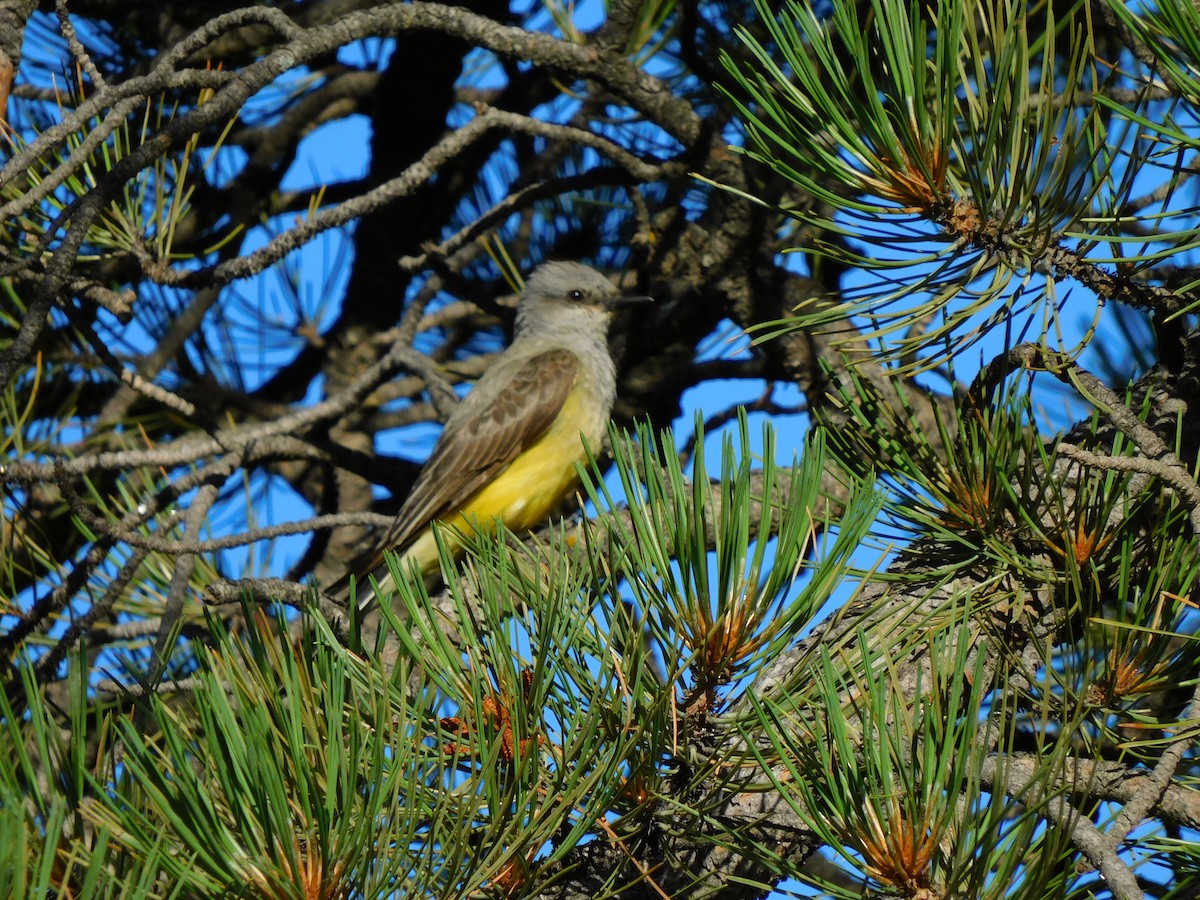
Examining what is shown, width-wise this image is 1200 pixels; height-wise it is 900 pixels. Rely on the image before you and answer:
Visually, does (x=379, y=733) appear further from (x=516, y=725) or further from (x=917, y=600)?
(x=917, y=600)

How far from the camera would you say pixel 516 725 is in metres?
1.79

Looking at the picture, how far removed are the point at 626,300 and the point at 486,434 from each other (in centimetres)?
86

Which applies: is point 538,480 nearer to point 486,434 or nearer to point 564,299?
point 486,434

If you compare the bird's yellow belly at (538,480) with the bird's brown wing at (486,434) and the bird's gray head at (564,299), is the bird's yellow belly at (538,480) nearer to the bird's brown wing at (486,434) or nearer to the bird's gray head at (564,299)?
the bird's brown wing at (486,434)

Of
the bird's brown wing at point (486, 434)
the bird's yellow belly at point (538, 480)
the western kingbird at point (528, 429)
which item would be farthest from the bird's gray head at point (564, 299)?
the bird's yellow belly at point (538, 480)

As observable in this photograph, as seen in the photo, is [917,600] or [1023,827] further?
[917,600]

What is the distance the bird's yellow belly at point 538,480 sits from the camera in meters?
5.44

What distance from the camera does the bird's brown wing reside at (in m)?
5.20

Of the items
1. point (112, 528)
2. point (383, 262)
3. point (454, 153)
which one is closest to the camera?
point (112, 528)

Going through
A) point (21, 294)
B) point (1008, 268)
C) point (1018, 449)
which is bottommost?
point (1018, 449)

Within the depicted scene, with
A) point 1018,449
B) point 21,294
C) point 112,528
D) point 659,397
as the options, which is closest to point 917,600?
point 1018,449

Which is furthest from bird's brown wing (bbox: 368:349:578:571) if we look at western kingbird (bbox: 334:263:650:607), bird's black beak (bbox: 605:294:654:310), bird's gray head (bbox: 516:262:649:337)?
bird's black beak (bbox: 605:294:654:310)

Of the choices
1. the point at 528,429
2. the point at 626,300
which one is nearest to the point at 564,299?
the point at 626,300

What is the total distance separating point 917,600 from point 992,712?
0.39 metres
